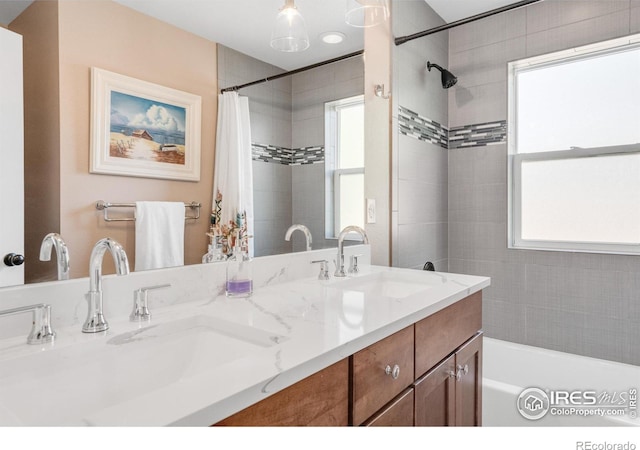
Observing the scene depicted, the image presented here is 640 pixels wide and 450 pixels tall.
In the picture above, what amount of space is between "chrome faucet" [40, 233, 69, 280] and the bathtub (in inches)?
77.1

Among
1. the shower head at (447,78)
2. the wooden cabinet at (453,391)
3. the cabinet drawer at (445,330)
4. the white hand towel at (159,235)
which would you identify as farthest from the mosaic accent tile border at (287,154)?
the shower head at (447,78)

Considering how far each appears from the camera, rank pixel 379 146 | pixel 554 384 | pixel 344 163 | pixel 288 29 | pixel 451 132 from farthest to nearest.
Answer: pixel 451 132 < pixel 554 384 < pixel 379 146 < pixel 344 163 < pixel 288 29

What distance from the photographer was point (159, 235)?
3.72 feet

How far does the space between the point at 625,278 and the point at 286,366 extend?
7.34ft

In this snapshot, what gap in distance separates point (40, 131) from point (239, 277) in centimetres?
Answer: 66

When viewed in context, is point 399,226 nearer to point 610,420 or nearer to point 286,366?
point 610,420

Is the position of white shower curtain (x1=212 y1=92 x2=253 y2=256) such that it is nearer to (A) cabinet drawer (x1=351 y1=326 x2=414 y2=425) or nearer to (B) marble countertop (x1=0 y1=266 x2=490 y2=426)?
(B) marble countertop (x1=0 y1=266 x2=490 y2=426)

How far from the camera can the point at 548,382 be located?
2287 mm

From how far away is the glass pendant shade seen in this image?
1488mm

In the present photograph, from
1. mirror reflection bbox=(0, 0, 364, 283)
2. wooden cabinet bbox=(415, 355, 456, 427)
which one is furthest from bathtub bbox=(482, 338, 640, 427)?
mirror reflection bbox=(0, 0, 364, 283)

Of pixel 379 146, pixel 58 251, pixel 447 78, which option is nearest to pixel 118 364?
pixel 58 251

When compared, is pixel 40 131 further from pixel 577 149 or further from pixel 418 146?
pixel 577 149
